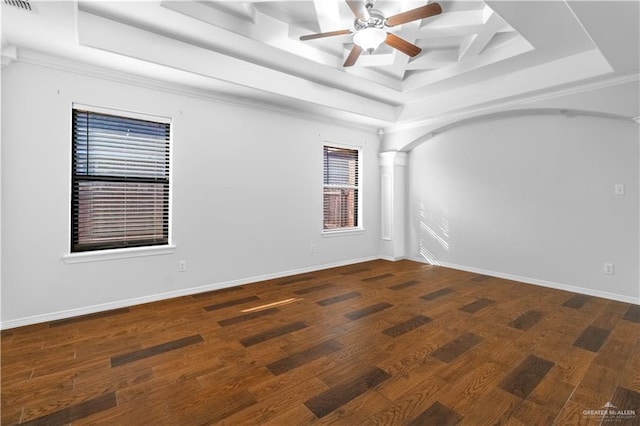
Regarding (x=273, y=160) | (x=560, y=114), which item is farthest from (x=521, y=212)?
(x=273, y=160)

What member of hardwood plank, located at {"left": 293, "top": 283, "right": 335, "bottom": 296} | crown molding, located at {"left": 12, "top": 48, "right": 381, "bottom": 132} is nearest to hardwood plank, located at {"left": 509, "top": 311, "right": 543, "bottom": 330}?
hardwood plank, located at {"left": 293, "top": 283, "right": 335, "bottom": 296}

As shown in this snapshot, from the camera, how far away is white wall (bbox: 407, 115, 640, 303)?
3.73 meters

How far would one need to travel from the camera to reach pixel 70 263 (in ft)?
10.4

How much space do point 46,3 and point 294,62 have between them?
7.44 feet

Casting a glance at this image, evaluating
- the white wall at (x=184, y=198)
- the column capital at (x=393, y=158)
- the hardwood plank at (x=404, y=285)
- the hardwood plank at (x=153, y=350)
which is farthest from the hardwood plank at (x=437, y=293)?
the column capital at (x=393, y=158)

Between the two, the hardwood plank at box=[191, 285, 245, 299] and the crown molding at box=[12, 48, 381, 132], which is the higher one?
the crown molding at box=[12, 48, 381, 132]

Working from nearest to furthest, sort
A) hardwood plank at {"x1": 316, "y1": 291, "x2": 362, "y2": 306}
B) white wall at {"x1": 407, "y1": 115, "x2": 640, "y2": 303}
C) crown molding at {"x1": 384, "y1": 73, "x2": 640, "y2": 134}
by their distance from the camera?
crown molding at {"x1": 384, "y1": 73, "x2": 640, "y2": 134} < hardwood plank at {"x1": 316, "y1": 291, "x2": 362, "y2": 306} < white wall at {"x1": 407, "y1": 115, "x2": 640, "y2": 303}

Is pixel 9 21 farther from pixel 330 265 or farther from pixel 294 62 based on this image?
pixel 330 265

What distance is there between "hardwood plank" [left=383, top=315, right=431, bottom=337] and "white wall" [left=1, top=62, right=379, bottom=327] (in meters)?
2.28

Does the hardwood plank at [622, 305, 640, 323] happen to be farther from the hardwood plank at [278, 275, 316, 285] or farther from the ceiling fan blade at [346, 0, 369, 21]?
the ceiling fan blade at [346, 0, 369, 21]

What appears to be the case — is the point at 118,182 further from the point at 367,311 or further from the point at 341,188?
the point at 341,188

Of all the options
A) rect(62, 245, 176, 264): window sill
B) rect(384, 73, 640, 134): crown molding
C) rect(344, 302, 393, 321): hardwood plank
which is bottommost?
rect(344, 302, 393, 321): hardwood plank

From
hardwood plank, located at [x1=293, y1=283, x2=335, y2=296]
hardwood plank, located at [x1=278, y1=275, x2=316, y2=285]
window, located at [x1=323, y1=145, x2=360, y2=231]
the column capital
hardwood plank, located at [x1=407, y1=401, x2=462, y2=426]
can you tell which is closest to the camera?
hardwood plank, located at [x1=407, y1=401, x2=462, y2=426]

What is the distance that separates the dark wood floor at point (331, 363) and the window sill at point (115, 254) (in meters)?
0.58
